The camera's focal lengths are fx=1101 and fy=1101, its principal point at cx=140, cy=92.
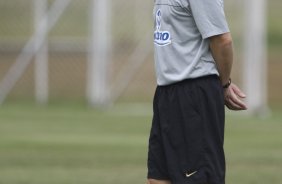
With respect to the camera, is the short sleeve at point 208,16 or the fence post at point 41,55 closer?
the short sleeve at point 208,16

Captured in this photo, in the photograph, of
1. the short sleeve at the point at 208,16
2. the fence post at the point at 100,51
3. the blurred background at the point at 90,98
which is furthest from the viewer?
the fence post at the point at 100,51

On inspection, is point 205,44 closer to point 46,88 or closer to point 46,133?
point 46,133

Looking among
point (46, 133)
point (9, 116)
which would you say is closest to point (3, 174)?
point (46, 133)

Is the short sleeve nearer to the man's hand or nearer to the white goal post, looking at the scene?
the man's hand

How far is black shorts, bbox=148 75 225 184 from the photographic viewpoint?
6754mm

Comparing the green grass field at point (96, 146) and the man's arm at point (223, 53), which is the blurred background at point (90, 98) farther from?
the man's arm at point (223, 53)

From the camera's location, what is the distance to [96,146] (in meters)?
16.7

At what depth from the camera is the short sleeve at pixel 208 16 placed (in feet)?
21.7

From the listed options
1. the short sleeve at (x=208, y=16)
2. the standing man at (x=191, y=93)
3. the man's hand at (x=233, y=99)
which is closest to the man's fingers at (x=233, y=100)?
the man's hand at (x=233, y=99)

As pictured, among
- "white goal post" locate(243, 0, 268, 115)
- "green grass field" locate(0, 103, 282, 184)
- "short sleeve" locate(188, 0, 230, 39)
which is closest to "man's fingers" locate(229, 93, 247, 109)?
"short sleeve" locate(188, 0, 230, 39)

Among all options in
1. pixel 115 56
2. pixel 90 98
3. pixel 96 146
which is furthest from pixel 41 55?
pixel 96 146

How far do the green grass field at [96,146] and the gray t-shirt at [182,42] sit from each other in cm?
532

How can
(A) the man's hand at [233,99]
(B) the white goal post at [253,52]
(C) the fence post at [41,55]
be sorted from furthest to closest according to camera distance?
(C) the fence post at [41,55], (B) the white goal post at [253,52], (A) the man's hand at [233,99]

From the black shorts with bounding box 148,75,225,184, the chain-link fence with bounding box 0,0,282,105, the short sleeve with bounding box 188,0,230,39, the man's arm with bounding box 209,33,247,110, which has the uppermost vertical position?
the short sleeve with bounding box 188,0,230,39
